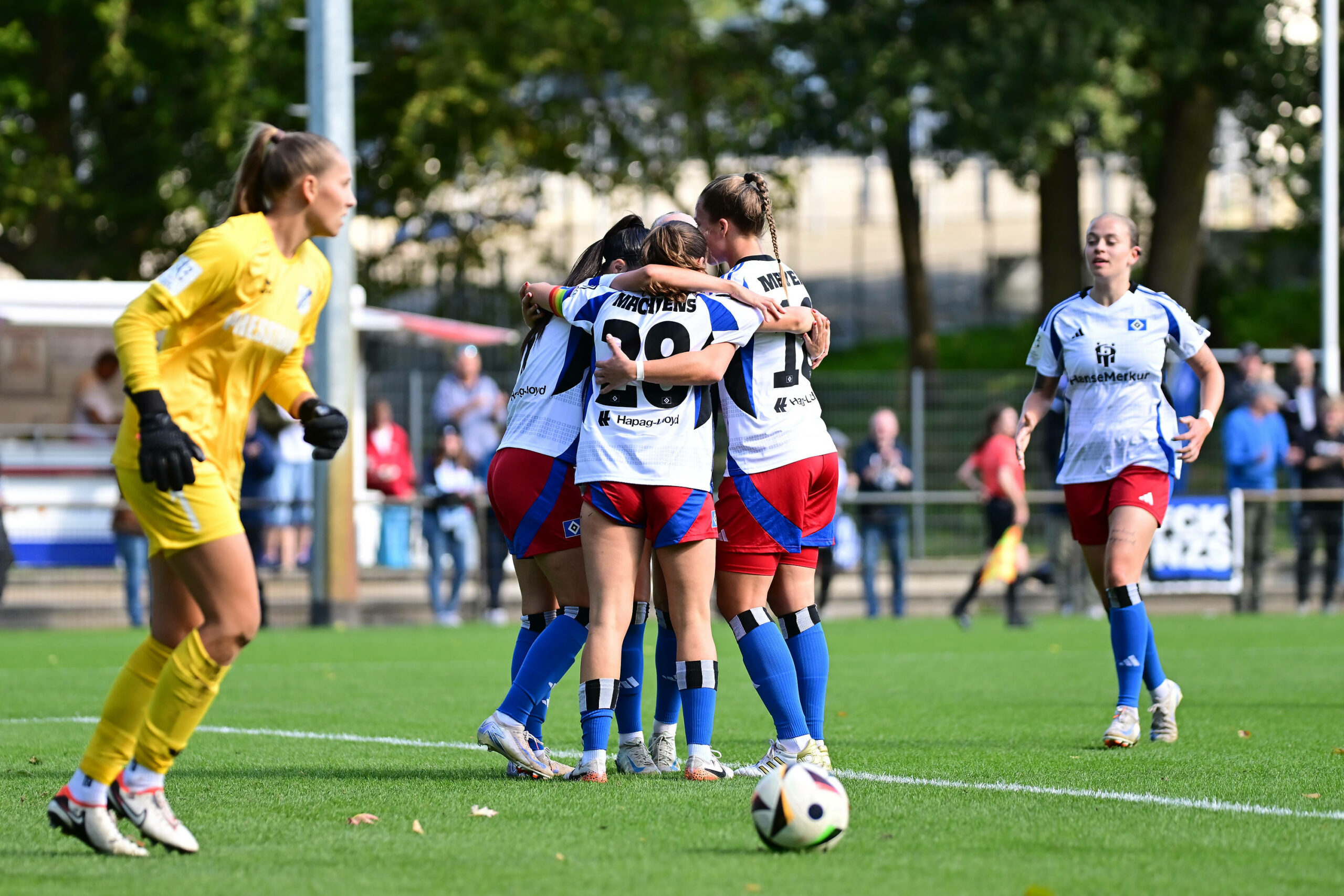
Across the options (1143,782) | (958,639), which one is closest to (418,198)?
(958,639)

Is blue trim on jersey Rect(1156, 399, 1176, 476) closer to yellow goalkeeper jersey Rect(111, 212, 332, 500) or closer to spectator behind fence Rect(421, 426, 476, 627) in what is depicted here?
yellow goalkeeper jersey Rect(111, 212, 332, 500)

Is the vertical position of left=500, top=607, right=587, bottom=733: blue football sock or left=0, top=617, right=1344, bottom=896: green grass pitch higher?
left=500, top=607, right=587, bottom=733: blue football sock

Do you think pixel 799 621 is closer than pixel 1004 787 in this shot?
No

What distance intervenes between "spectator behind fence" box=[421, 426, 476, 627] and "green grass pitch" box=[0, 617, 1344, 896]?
5554mm

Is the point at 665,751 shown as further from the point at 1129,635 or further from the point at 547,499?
the point at 1129,635

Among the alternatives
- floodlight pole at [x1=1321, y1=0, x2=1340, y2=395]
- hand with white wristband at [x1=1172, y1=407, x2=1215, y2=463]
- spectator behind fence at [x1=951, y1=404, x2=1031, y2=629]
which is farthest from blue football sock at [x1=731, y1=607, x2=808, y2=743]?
floodlight pole at [x1=1321, y1=0, x2=1340, y2=395]

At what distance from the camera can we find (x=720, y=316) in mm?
6344

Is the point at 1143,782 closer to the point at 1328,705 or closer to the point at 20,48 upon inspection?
the point at 1328,705

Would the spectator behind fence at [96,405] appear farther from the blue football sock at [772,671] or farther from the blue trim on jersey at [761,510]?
the blue football sock at [772,671]

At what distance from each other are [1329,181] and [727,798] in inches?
765

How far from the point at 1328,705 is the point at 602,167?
64.5 ft

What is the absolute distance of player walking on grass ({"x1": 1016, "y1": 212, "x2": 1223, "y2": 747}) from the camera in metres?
8.00

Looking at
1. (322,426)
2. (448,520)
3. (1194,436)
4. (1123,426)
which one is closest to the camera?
(322,426)

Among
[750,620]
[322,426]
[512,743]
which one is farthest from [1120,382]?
[322,426]
